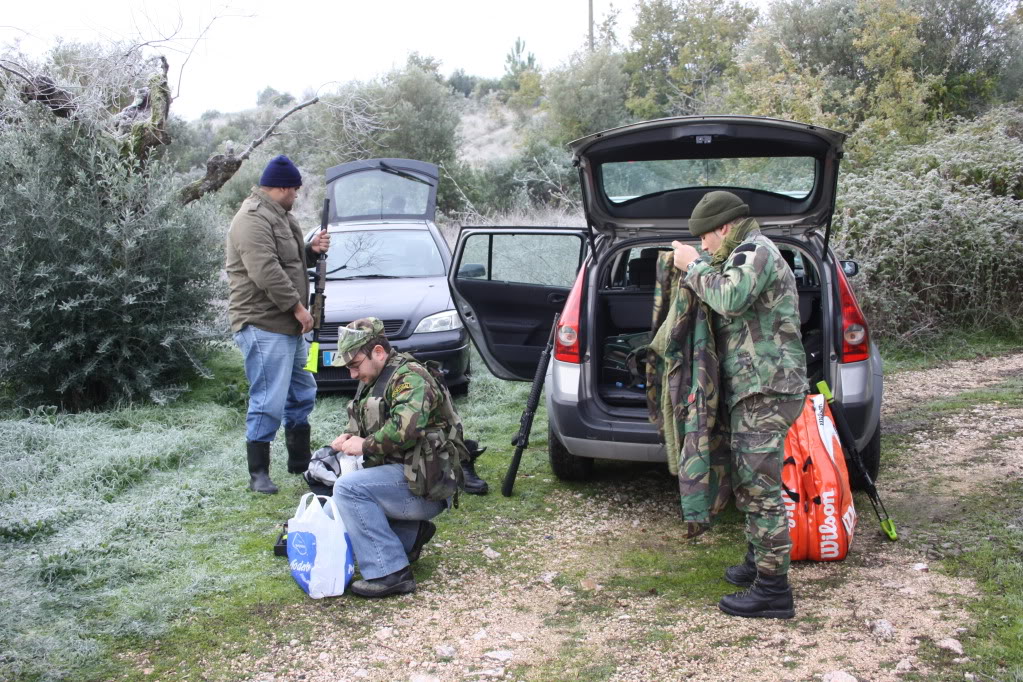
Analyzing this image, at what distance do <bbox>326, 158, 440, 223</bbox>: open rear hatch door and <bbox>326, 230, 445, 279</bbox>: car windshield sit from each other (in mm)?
1143

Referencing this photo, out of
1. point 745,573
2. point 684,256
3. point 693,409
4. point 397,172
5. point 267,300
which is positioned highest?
point 397,172

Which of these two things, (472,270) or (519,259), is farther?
(519,259)

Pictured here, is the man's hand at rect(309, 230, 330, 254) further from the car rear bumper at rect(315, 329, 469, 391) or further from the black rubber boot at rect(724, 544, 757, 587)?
the black rubber boot at rect(724, 544, 757, 587)

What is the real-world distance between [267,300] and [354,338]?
1.51 meters

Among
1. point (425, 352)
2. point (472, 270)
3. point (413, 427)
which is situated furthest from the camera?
point (425, 352)

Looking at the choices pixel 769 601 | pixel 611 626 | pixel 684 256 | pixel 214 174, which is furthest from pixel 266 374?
pixel 214 174

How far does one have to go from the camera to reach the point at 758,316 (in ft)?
11.4

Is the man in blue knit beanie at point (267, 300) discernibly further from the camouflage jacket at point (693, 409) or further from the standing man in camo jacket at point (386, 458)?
the camouflage jacket at point (693, 409)

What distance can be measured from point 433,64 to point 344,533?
68.7 ft

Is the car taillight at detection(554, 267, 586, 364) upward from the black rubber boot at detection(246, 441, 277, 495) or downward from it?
upward

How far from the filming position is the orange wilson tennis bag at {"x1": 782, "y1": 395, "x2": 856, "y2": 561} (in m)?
3.96

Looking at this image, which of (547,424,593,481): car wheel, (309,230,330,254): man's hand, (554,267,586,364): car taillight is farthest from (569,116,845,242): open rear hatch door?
(309,230,330,254): man's hand

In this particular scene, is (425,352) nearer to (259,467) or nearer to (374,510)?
(259,467)

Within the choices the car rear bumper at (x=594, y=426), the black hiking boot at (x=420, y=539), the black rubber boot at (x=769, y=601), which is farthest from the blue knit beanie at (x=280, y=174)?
the black rubber boot at (x=769, y=601)
